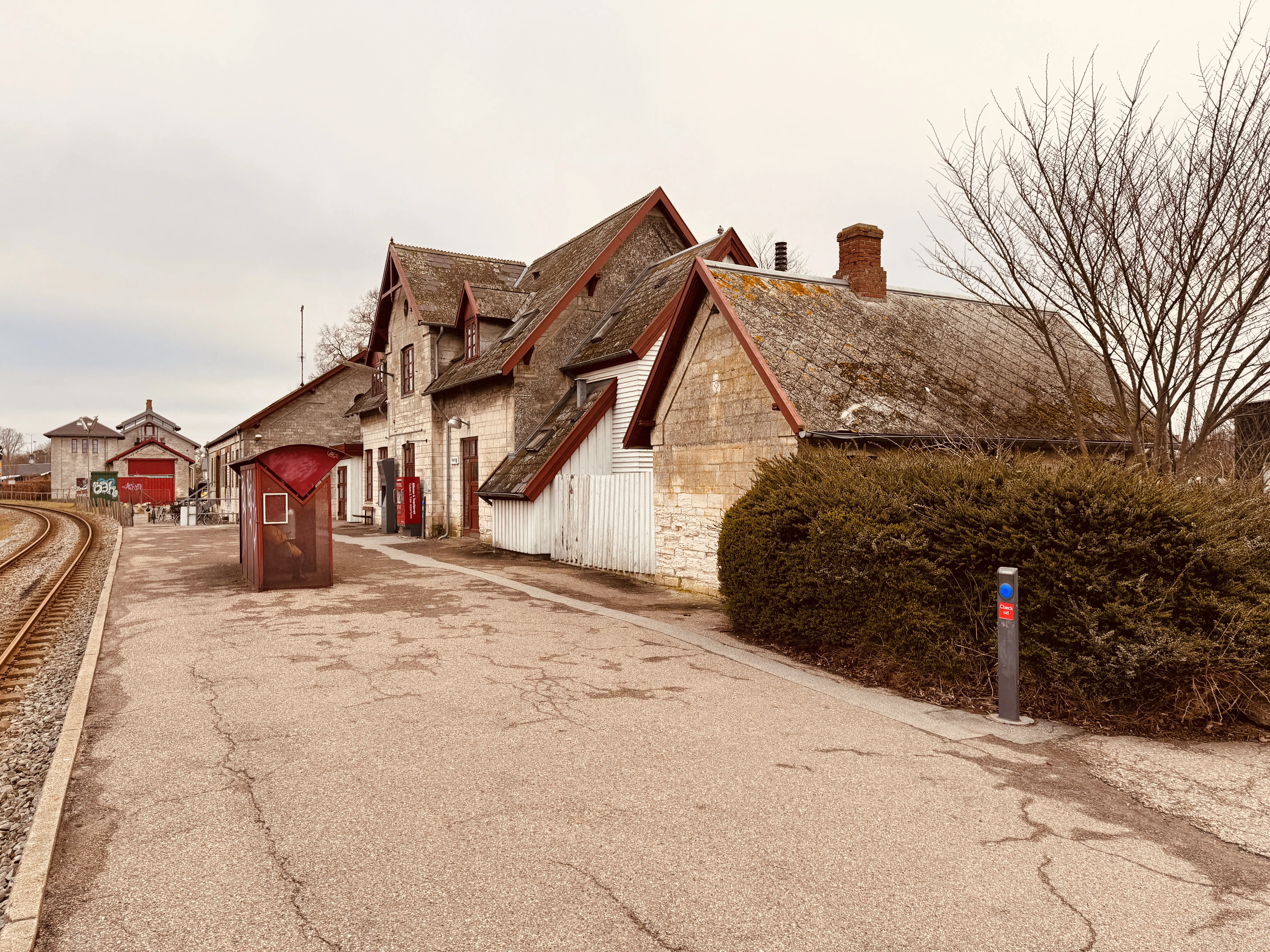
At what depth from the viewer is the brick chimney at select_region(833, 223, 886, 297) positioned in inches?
561

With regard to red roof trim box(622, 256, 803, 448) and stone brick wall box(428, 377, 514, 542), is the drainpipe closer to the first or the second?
stone brick wall box(428, 377, 514, 542)

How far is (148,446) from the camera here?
65000mm

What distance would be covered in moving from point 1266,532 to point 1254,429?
365 inches

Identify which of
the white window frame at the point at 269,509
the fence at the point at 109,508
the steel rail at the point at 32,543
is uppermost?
the white window frame at the point at 269,509

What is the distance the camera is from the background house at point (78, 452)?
72312 mm

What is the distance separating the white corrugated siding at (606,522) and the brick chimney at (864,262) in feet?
15.7

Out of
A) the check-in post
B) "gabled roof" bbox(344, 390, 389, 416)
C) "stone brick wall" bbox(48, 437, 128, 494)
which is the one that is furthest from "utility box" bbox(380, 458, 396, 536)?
"stone brick wall" bbox(48, 437, 128, 494)

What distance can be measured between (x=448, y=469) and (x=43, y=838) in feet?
61.3

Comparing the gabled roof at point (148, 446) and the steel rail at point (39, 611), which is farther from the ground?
the gabled roof at point (148, 446)

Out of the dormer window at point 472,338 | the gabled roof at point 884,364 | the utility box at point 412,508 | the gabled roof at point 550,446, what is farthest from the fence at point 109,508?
the gabled roof at point 884,364

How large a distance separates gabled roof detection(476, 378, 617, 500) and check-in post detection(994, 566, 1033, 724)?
11.4 m

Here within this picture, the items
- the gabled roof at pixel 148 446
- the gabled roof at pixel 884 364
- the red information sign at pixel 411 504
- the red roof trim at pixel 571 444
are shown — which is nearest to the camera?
the gabled roof at pixel 884 364

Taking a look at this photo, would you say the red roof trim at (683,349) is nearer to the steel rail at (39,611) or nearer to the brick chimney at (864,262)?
the brick chimney at (864,262)

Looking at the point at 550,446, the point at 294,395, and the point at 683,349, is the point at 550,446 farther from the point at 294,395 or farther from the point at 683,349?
the point at 294,395
